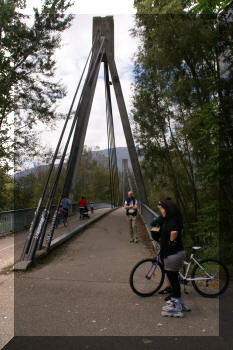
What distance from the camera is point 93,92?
17844 millimetres

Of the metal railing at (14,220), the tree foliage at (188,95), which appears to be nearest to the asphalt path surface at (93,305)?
the tree foliage at (188,95)

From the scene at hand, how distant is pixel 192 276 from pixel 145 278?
729 mm

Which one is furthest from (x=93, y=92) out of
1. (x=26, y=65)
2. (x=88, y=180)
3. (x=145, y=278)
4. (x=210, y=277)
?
(x=88, y=180)

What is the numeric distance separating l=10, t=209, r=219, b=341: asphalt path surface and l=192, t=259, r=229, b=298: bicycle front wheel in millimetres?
178

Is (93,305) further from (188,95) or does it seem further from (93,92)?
(93,92)

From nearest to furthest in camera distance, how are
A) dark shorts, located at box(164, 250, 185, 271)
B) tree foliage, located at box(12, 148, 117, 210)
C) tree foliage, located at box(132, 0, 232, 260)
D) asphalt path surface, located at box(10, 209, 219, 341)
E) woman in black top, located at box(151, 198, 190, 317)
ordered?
asphalt path surface, located at box(10, 209, 219, 341), woman in black top, located at box(151, 198, 190, 317), dark shorts, located at box(164, 250, 185, 271), tree foliage, located at box(132, 0, 232, 260), tree foliage, located at box(12, 148, 117, 210)

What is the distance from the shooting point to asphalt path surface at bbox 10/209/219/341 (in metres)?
3.78

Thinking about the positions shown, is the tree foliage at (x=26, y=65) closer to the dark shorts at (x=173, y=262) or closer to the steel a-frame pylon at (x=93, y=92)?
the steel a-frame pylon at (x=93, y=92)

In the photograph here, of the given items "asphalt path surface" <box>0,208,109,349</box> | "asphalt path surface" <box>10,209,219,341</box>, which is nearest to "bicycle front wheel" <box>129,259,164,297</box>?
"asphalt path surface" <box>10,209,219,341</box>

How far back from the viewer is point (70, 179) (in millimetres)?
16078

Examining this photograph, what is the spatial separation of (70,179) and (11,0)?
26.6 feet

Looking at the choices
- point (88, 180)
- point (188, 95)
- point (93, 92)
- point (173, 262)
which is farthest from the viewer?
point (88, 180)

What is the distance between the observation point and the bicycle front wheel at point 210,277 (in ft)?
16.4

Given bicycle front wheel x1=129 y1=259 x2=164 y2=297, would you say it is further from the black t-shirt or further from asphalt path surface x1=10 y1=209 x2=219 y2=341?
the black t-shirt
